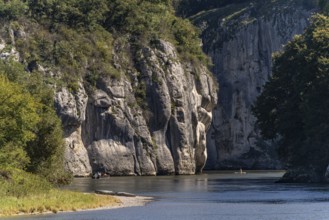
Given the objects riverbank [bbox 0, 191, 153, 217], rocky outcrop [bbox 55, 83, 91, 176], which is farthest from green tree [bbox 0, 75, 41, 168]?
rocky outcrop [bbox 55, 83, 91, 176]

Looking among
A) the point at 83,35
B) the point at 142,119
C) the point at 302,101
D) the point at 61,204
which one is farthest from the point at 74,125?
the point at 61,204

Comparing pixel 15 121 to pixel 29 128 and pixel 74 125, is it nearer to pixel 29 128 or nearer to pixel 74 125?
pixel 29 128

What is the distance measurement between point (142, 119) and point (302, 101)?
97.5ft

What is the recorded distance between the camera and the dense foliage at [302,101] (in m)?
108

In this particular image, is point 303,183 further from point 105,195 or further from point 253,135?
point 253,135

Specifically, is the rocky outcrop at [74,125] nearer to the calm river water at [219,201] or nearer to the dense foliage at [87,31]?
the dense foliage at [87,31]

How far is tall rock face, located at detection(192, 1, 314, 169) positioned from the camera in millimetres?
165500

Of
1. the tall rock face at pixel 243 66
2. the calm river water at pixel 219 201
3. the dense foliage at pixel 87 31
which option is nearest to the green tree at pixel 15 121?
the calm river water at pixel 219 201

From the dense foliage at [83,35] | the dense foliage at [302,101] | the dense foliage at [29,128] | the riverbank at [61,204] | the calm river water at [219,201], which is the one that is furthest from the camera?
the dense foliage at [83,35]

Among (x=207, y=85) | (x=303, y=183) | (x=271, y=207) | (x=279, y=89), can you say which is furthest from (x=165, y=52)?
(x=271, y=207)

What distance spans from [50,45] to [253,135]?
152 ft

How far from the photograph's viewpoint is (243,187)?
10038 centimetres

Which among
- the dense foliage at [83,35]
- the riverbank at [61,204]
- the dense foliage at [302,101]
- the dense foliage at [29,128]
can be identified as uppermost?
the dense foliage at [83,35]

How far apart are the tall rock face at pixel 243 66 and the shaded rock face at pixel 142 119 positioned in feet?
59.1
